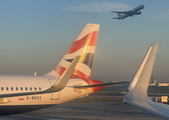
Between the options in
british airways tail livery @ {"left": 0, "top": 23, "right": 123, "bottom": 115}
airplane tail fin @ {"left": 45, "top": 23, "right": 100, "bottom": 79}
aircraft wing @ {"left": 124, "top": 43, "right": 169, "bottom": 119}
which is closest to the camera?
aircraft wing @ {"left": 124, "top": 43, "right": 169, "bottom": 119}

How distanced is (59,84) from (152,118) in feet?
32.5

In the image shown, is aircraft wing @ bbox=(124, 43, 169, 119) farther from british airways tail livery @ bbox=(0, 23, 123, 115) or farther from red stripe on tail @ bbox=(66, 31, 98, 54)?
red stripe on tail @ bbox=(66, 31, 98, 54)

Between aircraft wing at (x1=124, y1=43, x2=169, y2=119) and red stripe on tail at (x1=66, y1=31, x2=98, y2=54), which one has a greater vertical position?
red stripe on tail at (x1=66, y1=31, x2=98, y2=54)

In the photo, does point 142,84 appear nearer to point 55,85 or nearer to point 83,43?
point 55,85

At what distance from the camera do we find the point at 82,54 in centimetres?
2414

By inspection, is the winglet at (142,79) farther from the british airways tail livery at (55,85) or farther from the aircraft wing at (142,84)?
the british airways tail livery at (55,85)

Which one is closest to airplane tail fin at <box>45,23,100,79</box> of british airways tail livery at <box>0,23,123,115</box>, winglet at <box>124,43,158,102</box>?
british airways tail livery at <box>0,23,123,115</box>

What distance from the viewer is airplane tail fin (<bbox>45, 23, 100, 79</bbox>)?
2406 centimetres

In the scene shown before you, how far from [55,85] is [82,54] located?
8055mm

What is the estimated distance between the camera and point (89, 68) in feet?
80.6

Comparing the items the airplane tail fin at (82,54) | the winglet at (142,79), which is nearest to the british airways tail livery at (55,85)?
the airplane tail fin at (82,54)

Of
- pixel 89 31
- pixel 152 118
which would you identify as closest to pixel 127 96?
pixel 152 118

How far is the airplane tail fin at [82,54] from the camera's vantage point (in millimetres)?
24062

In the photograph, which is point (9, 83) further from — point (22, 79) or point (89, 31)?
point (89, 31)
